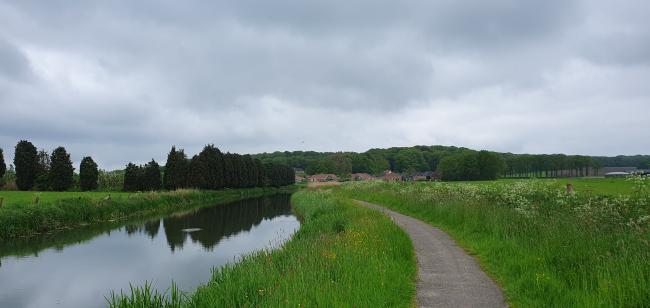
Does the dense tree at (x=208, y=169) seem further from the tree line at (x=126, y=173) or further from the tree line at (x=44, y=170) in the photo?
the tree line at (x=44, y=170)

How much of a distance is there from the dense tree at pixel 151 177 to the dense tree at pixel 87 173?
21.5ft

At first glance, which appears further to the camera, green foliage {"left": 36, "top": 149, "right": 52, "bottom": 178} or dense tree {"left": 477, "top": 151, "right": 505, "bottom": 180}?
dense tree {"left": 477, "top": 151, "right": 505, "bottom": 180}

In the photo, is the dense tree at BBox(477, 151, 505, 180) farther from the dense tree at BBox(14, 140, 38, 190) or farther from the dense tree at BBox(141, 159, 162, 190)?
the dense tree at BBox(14, 140, 38, 190)

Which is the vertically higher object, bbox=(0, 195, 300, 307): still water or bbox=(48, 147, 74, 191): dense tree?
bbox=(48, 147, 74, 191): dense tree

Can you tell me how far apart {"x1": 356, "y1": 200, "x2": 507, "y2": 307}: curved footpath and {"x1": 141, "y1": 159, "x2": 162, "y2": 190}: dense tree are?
193 feet

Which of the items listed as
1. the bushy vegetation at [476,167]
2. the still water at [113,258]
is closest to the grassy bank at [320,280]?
the still water at [113,258]

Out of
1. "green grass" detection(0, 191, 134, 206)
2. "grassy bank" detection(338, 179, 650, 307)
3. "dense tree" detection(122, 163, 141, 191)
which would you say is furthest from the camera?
"dense tree" detection(122, 163, 141, 191)

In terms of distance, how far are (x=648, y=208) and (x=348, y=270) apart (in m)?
7.90

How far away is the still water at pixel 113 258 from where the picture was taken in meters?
14.2

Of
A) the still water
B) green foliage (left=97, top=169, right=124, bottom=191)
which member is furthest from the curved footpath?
green foliage (left=97, top=169, right=124, bottom=191)

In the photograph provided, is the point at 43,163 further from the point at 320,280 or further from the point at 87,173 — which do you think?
the point at 320,280

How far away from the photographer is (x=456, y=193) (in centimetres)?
2294

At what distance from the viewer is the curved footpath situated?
7.97 meters

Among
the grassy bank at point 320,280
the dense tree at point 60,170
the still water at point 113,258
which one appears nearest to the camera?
the grassy bank at point 320,280
